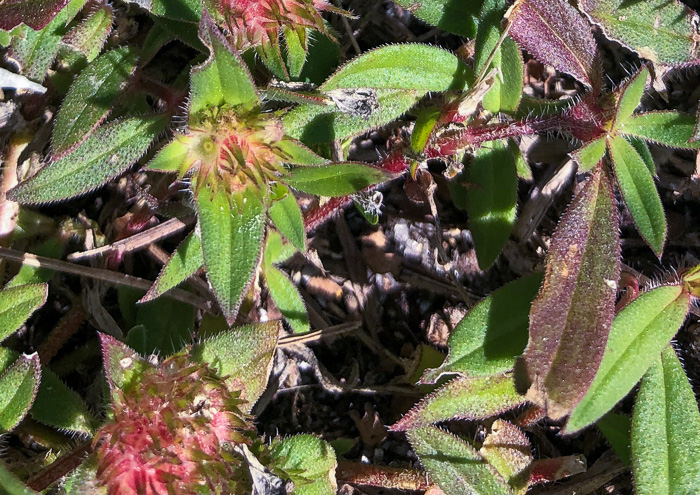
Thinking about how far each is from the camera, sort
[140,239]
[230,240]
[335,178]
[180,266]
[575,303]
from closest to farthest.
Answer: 1. [230,240]
2. [335,178]
3. [575,303]
4. [180,266]
5. [140,239]

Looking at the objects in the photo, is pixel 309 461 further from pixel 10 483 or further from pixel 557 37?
pixel 557 37

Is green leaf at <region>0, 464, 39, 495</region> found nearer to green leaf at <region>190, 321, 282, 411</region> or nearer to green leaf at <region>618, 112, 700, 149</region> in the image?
green leaf at <region>190, 321, 282, 411</region>

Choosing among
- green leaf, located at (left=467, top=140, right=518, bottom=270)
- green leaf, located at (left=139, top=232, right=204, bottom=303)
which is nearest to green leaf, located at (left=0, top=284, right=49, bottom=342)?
green leaf, located at (left=139, top=232, right=204, bottom=303)

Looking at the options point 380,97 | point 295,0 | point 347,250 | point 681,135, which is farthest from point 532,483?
point 295,0

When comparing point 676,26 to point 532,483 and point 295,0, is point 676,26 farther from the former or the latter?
point 532,483

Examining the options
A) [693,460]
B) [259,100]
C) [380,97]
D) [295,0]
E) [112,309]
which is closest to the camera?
[259,100]

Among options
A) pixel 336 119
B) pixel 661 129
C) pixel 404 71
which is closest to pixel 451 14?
pixel 404 71

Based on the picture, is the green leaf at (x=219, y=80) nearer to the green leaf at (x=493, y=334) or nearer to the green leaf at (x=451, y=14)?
the green leaf at (x=451, y=14)
